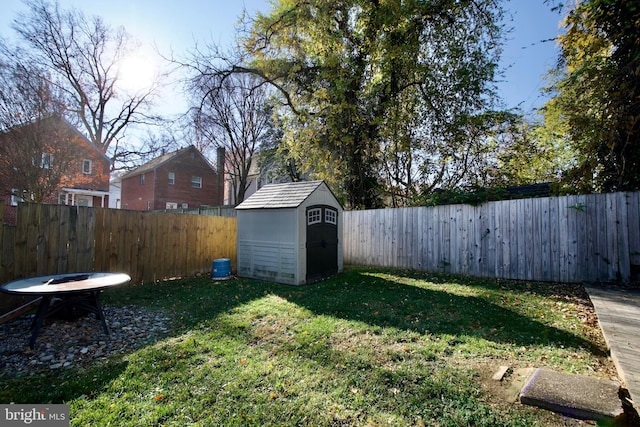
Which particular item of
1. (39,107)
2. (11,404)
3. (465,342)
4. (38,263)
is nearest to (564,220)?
(465,342)

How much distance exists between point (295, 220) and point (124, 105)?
20.0 m

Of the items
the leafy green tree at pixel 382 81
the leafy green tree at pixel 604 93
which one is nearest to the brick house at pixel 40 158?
the leafy green tree at pixel 382 81

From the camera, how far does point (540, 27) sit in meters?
7.46

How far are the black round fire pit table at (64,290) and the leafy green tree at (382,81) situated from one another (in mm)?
8536

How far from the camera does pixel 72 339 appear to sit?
338cm

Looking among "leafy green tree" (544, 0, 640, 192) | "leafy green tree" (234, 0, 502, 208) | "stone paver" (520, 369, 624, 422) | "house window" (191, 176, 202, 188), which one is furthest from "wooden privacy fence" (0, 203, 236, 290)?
"house window" (191, 176, 202, 188)

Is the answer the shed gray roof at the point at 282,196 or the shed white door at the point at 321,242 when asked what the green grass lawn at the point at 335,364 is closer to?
the shed white door at the point at 321,242

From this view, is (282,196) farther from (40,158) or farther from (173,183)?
(173,183)

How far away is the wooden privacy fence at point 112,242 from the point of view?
4.38 m

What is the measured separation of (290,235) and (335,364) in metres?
3.93

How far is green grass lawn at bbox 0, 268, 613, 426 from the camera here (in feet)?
6.68

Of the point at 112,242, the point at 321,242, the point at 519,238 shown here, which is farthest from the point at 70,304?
the point at 519,238

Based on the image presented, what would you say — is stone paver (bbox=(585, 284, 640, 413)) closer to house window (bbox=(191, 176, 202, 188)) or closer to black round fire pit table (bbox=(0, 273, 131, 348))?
black round fire pit table (bbox=(0, 273, 131, 348))

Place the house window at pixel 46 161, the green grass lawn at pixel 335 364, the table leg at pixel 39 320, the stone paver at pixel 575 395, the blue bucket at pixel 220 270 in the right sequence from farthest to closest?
1. the house window at pixel 46 161
2. the blue bucket at pixel 220 270
3. the table leg at pixel 39 320
4. the green grass lawn at pixel 335 364
5. the stone paver at pixel 575 395
